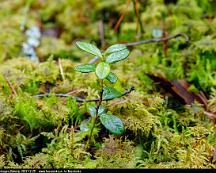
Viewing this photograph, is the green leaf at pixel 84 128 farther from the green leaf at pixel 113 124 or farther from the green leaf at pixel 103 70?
the green leaf at pixel 103 70

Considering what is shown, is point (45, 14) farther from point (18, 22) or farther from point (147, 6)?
point (147, 6)

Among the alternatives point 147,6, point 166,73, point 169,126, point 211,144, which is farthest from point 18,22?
point 211,144

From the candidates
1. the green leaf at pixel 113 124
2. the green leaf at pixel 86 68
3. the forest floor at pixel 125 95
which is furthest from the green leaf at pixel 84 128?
the green leaf at pixel 86 68

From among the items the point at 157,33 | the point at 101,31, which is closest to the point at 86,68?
the point at 157,33

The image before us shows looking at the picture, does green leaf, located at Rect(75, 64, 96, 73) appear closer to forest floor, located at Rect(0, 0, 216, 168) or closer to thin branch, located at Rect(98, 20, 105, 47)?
forest floor, located at Rect(0, 0, 216, 168)

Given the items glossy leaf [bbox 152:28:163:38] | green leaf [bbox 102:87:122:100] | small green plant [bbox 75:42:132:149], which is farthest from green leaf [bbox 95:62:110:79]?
glossy leaf [bbox 152:28:163:38]

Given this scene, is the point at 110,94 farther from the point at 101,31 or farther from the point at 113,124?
the point at 101,31
